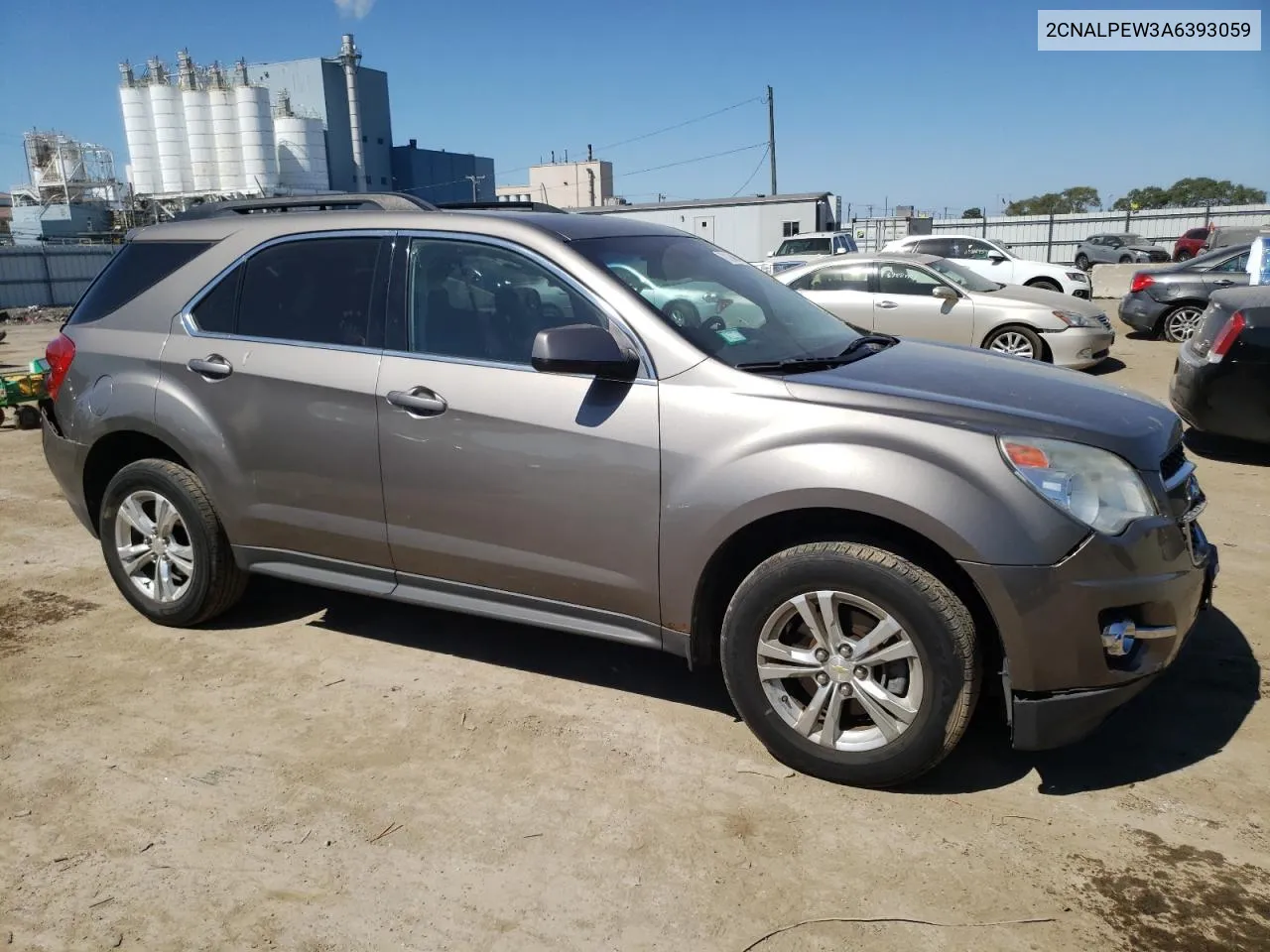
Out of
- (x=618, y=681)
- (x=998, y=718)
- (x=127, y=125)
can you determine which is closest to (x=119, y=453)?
(x=618, y=681)

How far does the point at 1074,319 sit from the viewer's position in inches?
434

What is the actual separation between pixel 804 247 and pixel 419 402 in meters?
24.4

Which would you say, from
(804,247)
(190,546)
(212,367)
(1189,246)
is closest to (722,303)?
(212,367)

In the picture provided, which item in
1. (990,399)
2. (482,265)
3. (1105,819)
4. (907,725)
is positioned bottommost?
(1105,819)

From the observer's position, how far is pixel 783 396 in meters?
3.15

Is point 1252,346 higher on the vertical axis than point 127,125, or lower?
lower

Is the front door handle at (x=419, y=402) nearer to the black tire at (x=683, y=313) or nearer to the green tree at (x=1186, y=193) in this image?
the black tire at (x=683, y=313)

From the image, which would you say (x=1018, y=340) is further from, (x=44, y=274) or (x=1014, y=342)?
(x=44, y=274)

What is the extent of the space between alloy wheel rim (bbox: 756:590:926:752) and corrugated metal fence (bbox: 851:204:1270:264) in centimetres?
3489

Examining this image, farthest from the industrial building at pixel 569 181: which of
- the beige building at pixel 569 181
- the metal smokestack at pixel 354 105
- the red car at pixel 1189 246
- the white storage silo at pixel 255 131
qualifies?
the red car at pixel 1189 246

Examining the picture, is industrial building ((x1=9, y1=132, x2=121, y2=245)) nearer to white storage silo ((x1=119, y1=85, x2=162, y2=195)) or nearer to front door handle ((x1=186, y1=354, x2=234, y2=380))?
white storage silo ((x1=119, y1=85, x2=162, y2=195))

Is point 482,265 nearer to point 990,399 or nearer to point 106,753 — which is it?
point 990,399

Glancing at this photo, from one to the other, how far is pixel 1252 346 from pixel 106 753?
23.6 feet

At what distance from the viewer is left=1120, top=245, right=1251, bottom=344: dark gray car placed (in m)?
14.2
